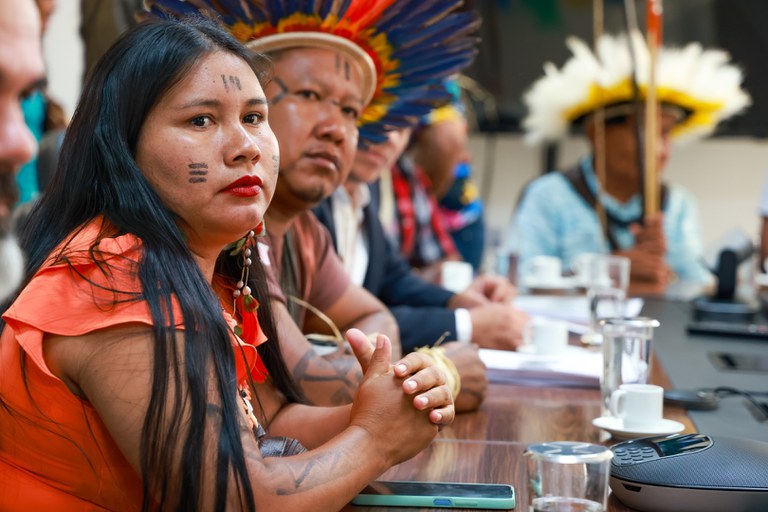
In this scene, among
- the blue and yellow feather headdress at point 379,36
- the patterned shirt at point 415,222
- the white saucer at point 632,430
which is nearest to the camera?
the white saucer at point 632,430

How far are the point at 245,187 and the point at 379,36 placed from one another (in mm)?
758

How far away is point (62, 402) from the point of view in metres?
0.95

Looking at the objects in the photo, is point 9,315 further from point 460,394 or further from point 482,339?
point 482,339

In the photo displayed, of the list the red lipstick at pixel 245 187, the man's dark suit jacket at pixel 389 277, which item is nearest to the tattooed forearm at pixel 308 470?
the red lipstick at pixel 245 187

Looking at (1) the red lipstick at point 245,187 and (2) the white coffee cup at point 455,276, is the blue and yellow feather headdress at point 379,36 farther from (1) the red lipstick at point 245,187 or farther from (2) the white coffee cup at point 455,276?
(2) the white coffee cup at point 455,276

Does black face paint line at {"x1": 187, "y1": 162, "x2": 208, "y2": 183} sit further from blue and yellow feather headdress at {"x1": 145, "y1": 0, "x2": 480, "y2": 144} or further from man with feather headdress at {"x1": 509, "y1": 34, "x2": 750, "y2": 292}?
man with feather headdress at {"x1": 509, "y1": 34, "x2": 750, "y2": 292}

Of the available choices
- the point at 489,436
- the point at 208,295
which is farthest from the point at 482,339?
the point at 208,295

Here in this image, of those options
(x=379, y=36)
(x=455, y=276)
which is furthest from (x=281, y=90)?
(x=455, y=276)

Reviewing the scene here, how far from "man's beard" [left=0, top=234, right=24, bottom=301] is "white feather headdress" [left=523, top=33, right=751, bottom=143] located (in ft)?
11.1

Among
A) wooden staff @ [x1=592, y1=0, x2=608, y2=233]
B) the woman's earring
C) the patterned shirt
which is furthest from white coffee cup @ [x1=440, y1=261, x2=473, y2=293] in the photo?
the woman's earring

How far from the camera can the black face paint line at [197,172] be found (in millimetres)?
1025

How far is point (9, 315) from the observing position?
94 centimetres

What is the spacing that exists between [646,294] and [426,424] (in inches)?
81.9

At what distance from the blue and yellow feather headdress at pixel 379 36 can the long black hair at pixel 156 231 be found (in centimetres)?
42
